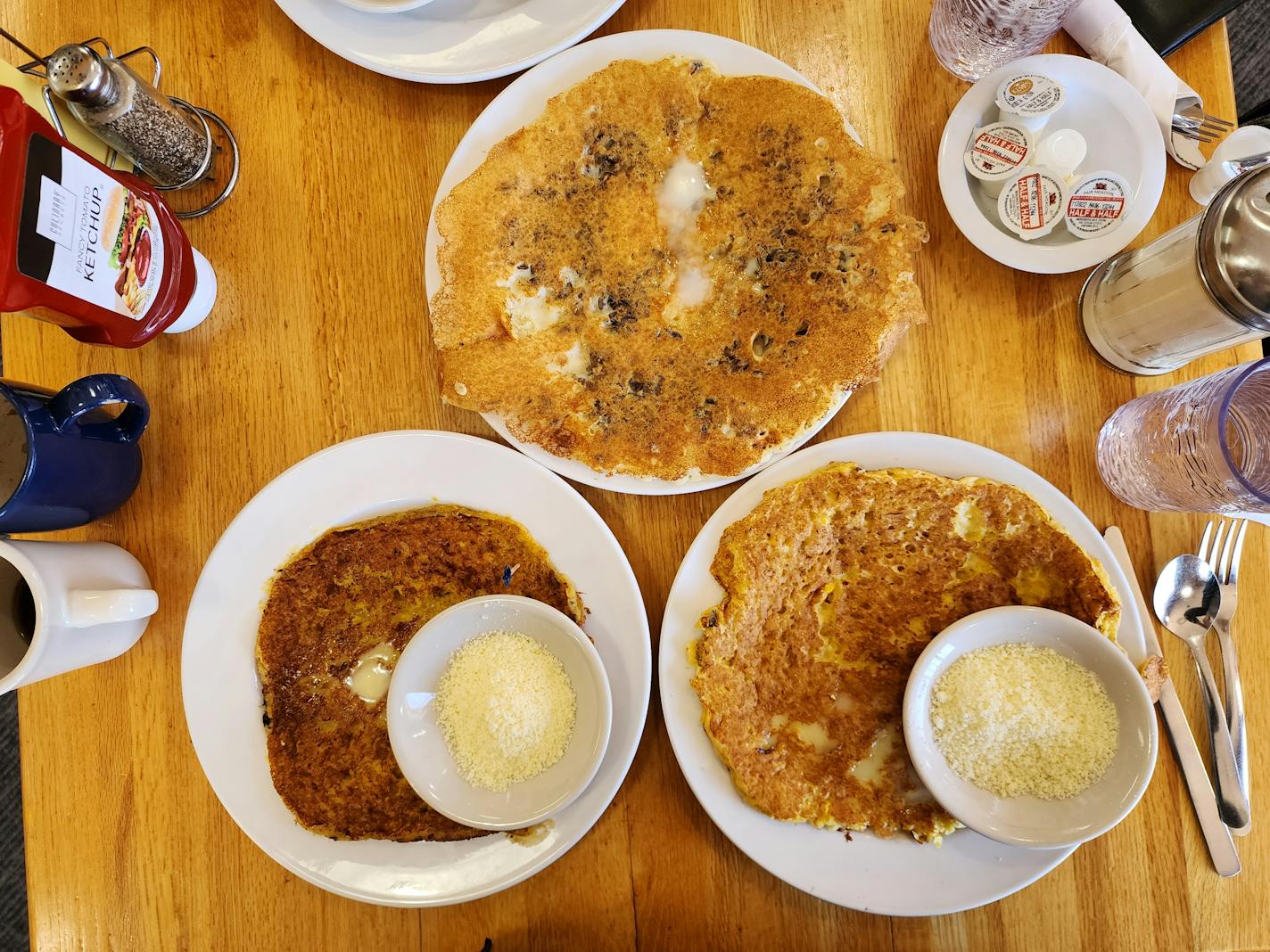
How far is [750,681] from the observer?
48.9 inches

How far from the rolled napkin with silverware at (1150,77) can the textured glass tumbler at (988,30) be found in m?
0.09

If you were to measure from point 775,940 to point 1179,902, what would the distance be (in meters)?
0.67

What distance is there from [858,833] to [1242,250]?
3.43 feet

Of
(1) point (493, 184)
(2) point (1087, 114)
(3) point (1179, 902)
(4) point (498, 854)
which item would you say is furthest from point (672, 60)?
(3) point (1179, 902)

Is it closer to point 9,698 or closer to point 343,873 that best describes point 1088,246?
point 343,873

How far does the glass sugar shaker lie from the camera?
3.72 feet

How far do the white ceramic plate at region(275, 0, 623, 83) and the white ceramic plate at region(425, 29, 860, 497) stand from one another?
1.4 inches

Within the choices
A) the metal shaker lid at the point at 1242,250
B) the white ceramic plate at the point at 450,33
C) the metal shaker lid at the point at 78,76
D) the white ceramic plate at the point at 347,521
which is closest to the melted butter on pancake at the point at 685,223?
the white ceramic plate at the point at 450,33

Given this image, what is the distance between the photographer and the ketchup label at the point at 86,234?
953 millimetres

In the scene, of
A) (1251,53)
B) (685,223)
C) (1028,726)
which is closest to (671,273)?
(685,223)

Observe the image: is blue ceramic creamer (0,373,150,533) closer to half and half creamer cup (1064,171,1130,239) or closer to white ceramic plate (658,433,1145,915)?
white ceramic plate (658,433,1145,915)

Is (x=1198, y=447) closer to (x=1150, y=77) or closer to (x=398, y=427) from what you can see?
(x=1150, y=77)

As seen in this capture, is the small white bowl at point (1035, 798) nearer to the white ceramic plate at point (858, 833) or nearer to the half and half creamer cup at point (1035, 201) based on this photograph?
the white ceramic plate at point (858, 833)

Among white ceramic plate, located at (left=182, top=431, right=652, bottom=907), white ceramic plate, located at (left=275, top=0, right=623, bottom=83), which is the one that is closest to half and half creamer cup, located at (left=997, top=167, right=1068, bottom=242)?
white ceramic plate, located at (left=275, top=0, right=623, bottom=83)
